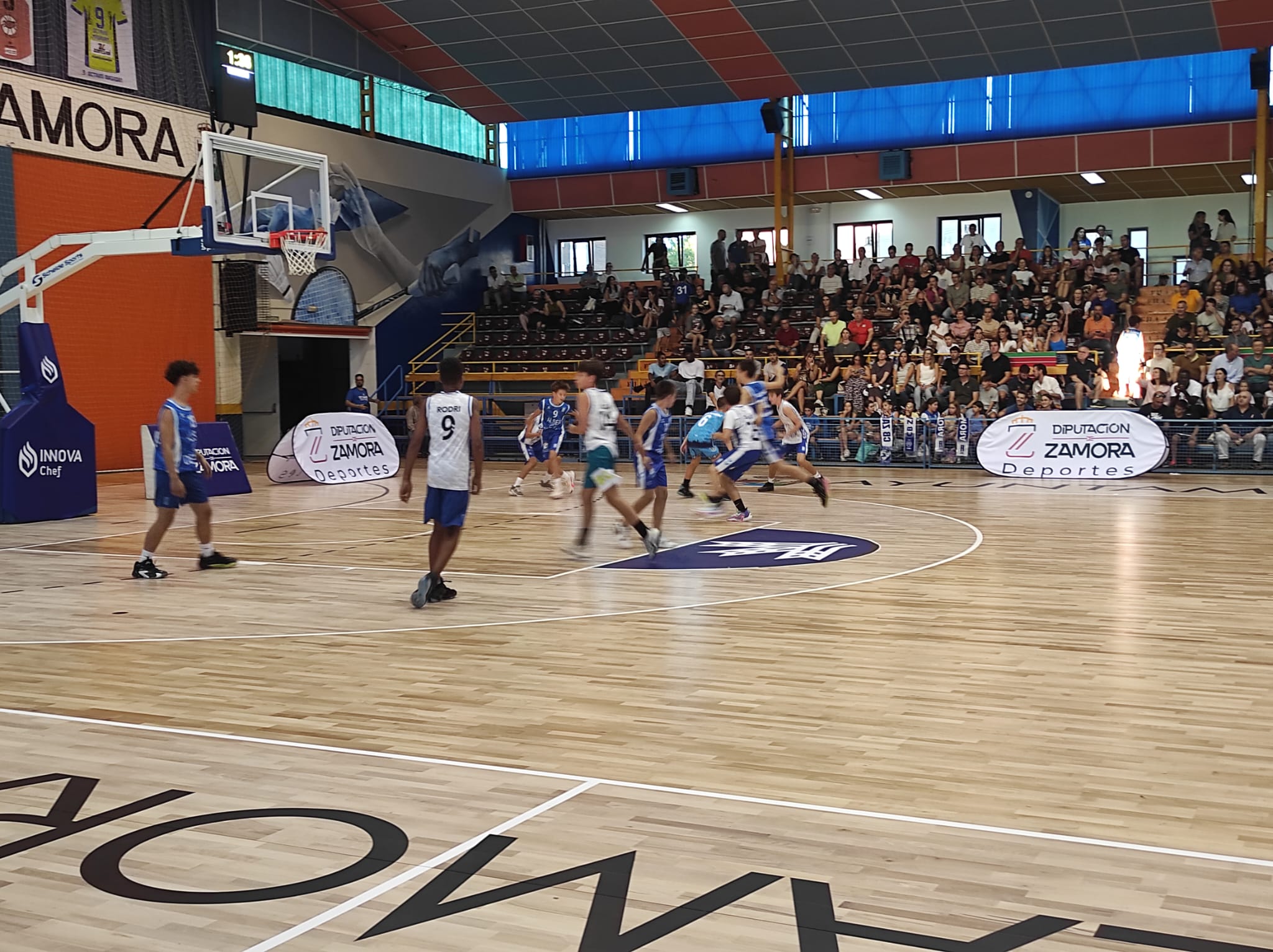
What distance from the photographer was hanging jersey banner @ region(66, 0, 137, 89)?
21031 millimetres

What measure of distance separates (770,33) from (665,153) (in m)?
5.60

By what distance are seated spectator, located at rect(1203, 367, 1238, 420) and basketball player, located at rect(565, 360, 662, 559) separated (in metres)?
11.9

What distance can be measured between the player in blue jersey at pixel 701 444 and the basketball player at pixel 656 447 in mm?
1725

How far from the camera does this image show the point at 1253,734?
5.21 metres

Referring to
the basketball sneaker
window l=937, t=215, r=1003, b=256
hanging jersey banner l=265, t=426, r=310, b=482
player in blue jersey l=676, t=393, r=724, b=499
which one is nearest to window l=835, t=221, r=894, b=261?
window l=937, t=215, r=1003, b=256

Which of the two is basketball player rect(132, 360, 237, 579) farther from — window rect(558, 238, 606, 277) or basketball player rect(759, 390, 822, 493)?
window rect(558, 238, 606, 277)

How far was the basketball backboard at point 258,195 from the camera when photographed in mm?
17203

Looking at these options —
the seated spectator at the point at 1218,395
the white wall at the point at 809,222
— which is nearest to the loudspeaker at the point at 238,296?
the white wall at the point at 809,222

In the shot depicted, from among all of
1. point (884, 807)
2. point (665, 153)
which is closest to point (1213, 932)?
point (884, 807)

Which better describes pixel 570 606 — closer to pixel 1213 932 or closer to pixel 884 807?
pixel 884 807

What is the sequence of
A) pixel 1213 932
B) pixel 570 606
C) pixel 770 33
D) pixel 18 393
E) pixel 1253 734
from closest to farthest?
pixel 1213 932
pixel 1253 734
pixel 570 606
pixel 18 393
pixel 770 33

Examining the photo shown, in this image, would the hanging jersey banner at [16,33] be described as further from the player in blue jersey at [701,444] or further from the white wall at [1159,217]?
the white wall at [1159,217]

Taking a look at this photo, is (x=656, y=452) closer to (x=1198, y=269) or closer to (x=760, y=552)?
(x=760, y=552)

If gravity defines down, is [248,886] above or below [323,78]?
below
